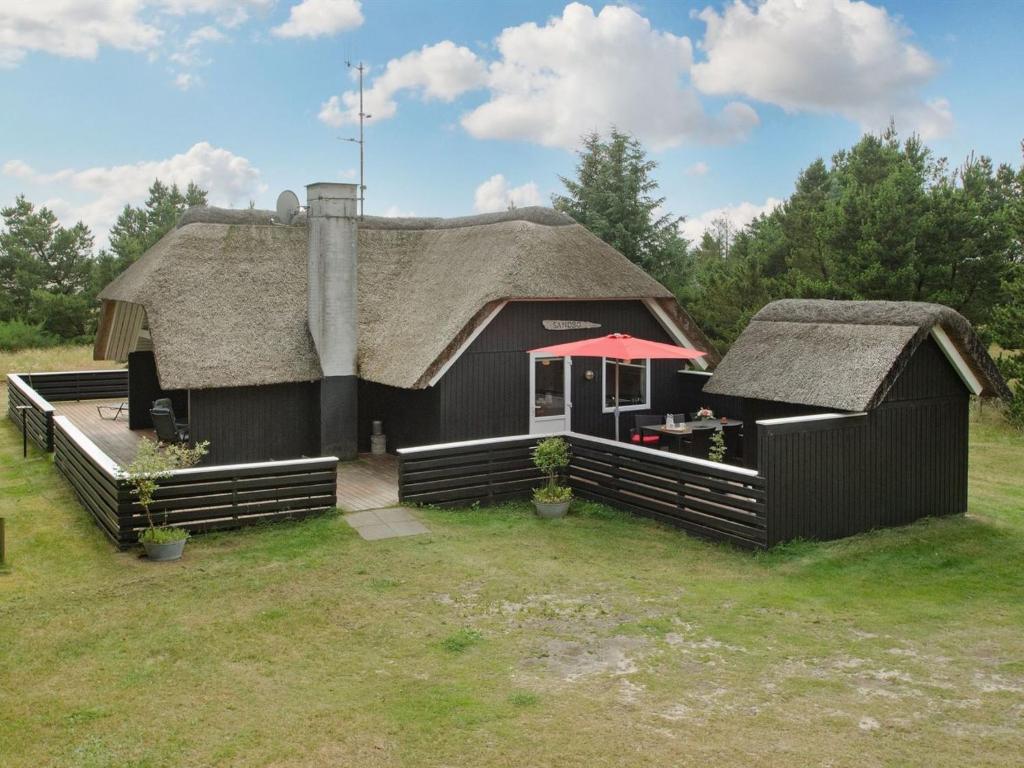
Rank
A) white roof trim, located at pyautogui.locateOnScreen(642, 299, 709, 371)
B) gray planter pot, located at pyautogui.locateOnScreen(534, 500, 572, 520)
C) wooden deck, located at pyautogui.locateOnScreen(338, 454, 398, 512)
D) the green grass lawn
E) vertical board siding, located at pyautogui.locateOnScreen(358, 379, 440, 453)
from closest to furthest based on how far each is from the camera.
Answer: the green grass lawn < gray planter pot, located at pyautogui.locateOnScreen(534, 500, 572, 520) < wooden deck, located at pyautogui.locateOnScreen(338, 454, 398, 512) < vertical board siding, located at pyautogui.locateOnScreen(358, 379, 440, 453) < white roof trim, located at pyautogui.locateOnScreen(642, 299, 709, 371)

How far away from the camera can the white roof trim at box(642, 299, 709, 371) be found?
53.9ft

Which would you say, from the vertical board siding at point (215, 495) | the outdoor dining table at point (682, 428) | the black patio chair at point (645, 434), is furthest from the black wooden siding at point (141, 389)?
the outdoor dining table at point (682, 428)

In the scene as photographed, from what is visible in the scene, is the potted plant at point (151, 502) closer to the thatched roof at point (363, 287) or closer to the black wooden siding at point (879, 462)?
the thatched roof at point (363, 287)

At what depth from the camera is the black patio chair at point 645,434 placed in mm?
14977

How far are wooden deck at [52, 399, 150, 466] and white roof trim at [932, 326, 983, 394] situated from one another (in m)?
12.5

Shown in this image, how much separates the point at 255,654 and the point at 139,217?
158 feet

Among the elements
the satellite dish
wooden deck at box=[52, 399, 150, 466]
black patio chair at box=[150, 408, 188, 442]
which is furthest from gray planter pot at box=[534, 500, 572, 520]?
the satellite dish

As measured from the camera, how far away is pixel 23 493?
13617 mm

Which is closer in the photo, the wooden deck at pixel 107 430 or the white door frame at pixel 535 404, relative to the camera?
the white door frame at pixel 535 404

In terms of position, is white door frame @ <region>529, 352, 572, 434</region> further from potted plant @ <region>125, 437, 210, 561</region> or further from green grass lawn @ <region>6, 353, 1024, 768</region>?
potted plant @ <region>125, 437, 210, 561</region>

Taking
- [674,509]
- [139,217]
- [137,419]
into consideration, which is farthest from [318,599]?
[139,217]

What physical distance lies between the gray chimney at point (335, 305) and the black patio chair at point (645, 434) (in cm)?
475

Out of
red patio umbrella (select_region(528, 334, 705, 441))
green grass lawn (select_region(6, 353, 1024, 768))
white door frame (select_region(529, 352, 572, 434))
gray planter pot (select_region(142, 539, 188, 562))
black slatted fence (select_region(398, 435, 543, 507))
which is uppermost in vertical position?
red patio umbrella (select_region(528, 334, 705, 441))

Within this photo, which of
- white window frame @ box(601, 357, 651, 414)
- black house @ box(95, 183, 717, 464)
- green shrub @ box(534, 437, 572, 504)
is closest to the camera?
green shrub @ box(534, 437, 572, 504)
